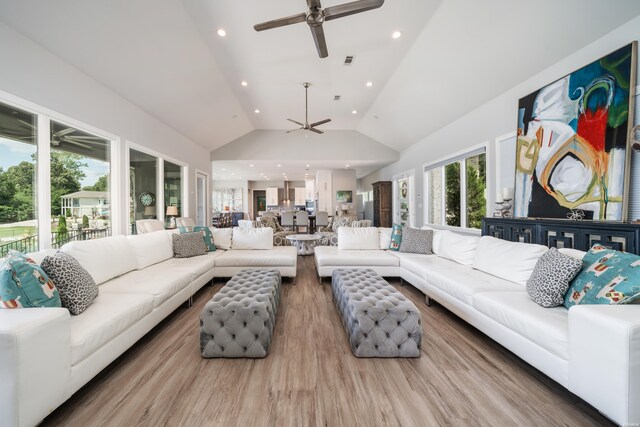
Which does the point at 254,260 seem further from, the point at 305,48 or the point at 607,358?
the point at 607,358

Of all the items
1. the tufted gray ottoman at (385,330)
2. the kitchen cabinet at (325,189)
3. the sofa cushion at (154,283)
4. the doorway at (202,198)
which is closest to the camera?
the tufted gray ottoman at (385,330)

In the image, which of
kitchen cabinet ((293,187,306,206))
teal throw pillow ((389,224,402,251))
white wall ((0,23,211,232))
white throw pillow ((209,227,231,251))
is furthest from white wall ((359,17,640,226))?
kitchen cabinet ((293,187,306,206))

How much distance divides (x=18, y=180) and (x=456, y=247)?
5258 millimetres

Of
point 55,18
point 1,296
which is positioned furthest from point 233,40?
point 1,296

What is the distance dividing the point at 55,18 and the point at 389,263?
489 centimetres

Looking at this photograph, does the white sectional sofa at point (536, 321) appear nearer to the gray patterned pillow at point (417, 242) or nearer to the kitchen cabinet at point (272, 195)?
the gray patterned pillow at point (417, 242)

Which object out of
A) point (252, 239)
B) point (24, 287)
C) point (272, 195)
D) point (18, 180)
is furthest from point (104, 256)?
point (272, 195)

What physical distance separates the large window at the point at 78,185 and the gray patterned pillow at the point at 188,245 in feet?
4.00

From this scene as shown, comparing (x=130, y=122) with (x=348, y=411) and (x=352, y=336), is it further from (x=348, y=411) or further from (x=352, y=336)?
(x=348, y=411)

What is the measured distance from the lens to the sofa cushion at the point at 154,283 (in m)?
2.30

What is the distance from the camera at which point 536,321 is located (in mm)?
1669

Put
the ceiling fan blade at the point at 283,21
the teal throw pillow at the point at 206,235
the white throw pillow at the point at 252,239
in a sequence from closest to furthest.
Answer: the ceiling fan blade at the point at 283,21 → the teal throw pillow at the point at 206,235 → the white throw pillow at the point at 252,239

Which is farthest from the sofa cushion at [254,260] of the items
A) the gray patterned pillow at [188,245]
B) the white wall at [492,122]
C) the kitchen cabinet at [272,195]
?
the kitchen cabinet at [272,195]

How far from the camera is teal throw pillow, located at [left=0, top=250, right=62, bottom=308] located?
57.2 inches
